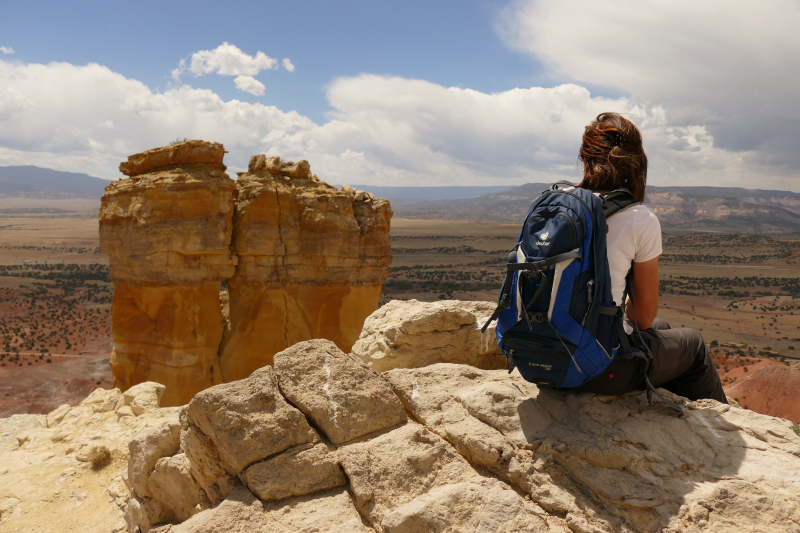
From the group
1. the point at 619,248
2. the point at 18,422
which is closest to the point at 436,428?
the point at 619,248

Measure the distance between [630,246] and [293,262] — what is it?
1295 cm

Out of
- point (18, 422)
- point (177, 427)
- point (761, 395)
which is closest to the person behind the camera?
point (177, 427)

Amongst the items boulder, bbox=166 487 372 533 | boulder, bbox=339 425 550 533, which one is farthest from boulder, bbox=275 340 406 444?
boulder, bbox=166 487 372 533

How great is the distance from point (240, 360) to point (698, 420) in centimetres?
1370

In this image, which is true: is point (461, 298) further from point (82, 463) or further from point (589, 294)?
point (589, 294)

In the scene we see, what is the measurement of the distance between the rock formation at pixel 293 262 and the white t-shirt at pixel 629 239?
12386mm

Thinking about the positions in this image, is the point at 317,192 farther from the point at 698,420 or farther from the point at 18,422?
the point at 698,420

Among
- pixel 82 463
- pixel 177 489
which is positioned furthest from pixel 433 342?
pixel 82 463

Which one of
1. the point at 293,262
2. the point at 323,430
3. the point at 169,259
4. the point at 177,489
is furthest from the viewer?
the point at 293,262

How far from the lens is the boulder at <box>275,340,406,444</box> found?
11.7 ft

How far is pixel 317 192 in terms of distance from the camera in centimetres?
1520

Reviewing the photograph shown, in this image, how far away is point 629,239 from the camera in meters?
3.23

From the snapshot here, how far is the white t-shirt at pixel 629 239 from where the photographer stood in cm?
320

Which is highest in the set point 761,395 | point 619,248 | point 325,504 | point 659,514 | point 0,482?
point 619,248
